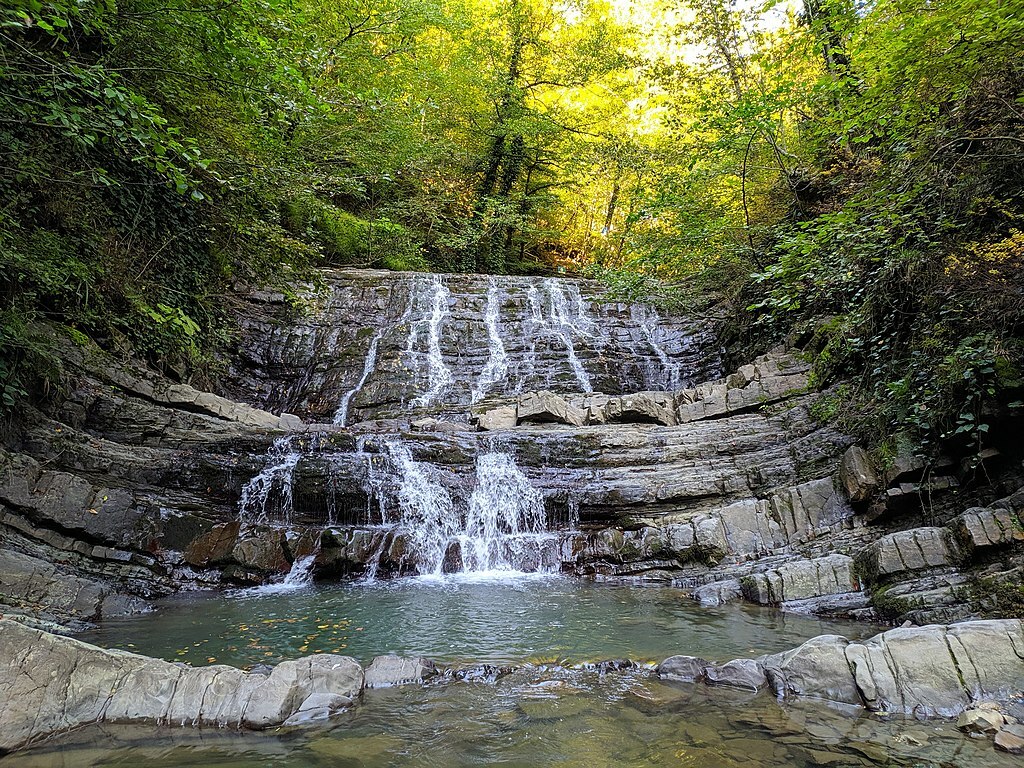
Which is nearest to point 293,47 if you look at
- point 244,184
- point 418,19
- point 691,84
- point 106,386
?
point 244,184

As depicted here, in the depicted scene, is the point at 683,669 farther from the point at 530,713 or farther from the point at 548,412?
the point at 548,412

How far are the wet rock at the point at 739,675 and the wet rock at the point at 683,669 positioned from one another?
0.21 ft

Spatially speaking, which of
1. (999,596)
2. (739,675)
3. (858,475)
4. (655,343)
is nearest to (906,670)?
(739,675)

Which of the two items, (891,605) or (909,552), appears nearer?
(891,605)

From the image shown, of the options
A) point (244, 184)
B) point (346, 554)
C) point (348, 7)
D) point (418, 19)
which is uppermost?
point (418, 19)

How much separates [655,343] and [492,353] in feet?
18.3

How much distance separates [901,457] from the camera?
7.29m

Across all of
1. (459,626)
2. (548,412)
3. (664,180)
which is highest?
(664,180)

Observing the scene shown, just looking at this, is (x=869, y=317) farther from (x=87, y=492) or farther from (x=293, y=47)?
(x=87, y=492)

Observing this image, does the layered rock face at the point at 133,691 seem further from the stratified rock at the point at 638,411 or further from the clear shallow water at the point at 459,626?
the stratified rock at the point at 638,411

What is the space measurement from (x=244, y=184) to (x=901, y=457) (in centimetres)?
1054

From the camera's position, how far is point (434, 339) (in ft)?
56.5

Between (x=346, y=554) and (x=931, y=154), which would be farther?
(x=346, y=554)

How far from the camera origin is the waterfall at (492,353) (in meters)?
16.0
